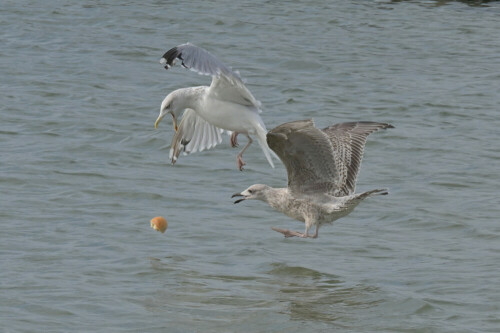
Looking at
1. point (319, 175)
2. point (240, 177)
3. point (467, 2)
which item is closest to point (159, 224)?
point (319, 175)

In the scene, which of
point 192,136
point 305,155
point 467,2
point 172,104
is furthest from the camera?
point 467,2

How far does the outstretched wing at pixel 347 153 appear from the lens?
8.28m

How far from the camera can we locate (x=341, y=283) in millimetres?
8281

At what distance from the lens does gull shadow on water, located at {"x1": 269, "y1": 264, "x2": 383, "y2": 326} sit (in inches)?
300

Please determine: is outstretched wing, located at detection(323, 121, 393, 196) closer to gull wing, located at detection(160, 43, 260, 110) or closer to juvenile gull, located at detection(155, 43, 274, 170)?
juvenile gull, located at detection(155, 43, 274, 170)

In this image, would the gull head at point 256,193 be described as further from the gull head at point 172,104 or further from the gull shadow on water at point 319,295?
the gull head at point 172,104

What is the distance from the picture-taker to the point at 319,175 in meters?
8.10

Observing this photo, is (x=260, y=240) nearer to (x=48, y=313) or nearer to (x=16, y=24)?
(x=48, y=313)

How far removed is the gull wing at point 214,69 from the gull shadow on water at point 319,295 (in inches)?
59.8

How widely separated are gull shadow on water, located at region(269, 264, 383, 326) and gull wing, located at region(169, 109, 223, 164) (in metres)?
2.09

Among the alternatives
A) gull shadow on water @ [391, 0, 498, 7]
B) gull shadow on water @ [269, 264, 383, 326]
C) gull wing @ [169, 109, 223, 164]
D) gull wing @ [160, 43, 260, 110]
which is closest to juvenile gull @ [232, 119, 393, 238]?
gull shadow on water @ [269, 264, 383, 326]

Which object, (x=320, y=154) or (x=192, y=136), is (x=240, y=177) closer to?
(x=192, y=136)

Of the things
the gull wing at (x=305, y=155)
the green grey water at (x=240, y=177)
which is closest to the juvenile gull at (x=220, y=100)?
the gull wing at (x=305, y=155)

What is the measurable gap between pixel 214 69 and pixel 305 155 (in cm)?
132
